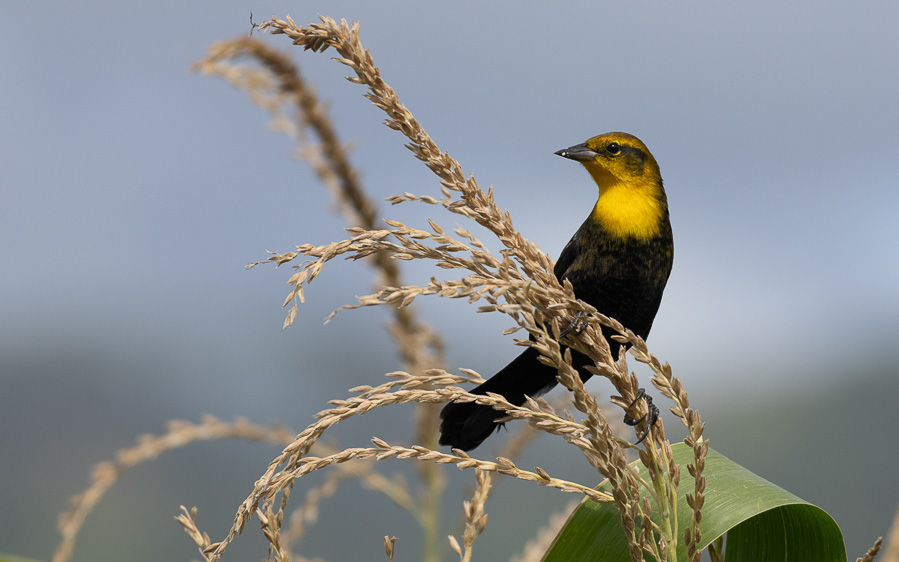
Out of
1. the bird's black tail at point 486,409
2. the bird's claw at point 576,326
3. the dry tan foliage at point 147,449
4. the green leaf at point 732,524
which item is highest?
the dry tan foliage at point 147,449

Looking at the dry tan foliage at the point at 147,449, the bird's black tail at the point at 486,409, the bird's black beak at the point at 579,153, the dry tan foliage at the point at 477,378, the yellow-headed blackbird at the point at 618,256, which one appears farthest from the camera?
the bird's black beak at the point at 579,153

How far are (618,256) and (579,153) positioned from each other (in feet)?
1.69

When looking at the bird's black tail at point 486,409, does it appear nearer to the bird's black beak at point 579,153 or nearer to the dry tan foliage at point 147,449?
the dry tan foliage at point 147,449

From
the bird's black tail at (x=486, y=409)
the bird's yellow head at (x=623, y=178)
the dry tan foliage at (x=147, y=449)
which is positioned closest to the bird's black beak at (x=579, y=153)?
the bird's yellow head at (x=623, y=178)

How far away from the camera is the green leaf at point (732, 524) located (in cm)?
161

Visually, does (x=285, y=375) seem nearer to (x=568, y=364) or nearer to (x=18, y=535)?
(x=18, y=535)

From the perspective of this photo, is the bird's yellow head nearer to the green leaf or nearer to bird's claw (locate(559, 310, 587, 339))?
the green leaf

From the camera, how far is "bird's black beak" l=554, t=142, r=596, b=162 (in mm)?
2998

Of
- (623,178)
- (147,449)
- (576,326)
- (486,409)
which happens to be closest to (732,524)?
(576,326)

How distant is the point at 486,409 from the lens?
2447 mm

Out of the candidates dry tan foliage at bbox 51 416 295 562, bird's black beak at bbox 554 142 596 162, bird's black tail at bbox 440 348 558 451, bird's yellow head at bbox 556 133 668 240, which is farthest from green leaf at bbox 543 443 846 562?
bird's black beak at bbox 554 142 596 162

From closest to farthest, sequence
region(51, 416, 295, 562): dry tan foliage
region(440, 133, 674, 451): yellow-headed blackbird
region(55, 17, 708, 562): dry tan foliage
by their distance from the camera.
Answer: region(55, 17, 708, 562): dry tan foliage
region(51, 416, 295, 562): dry tan foliage
region(440, 133, 674, 451): yellow-headed blackbird

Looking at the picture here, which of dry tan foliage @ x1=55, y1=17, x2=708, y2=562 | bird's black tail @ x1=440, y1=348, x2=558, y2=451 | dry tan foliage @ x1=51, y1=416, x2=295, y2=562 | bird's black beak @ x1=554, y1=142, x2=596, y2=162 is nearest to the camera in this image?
dry tan foliage @ x1=55, y1=17, x2=708, y2=562

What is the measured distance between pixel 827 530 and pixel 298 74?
2195 mm
